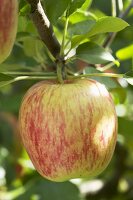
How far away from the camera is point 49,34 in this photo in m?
1.19

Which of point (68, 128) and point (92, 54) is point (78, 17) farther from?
point (68, 128)

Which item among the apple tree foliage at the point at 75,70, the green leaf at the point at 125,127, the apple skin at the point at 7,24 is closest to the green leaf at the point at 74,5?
the apple tree foliage at the point at 75,70

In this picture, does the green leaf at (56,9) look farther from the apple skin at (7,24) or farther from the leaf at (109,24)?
the apple skin at (7,24)

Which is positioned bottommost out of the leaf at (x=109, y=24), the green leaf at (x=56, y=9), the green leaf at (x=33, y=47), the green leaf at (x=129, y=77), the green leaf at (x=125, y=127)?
the green leaf at (x=125, y=127)

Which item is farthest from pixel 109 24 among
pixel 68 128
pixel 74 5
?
pixel 68 128

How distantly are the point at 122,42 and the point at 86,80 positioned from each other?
0.93 meters

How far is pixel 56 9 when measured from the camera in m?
1.25

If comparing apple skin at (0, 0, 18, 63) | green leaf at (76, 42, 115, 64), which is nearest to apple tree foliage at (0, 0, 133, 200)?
green leaf at (76, 42, 115, 64)

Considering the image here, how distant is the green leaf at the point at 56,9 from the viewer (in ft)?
4.09

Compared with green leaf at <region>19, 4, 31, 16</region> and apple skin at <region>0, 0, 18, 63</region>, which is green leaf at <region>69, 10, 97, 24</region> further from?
apple skin at <region>0, 0, 18, 63</region>

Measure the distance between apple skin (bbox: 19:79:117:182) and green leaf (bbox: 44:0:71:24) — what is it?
174mm

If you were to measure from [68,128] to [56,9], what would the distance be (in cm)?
29

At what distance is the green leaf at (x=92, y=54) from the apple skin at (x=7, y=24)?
371 mm

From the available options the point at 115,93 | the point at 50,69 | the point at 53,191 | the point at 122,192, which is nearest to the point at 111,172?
the point at 122,192
